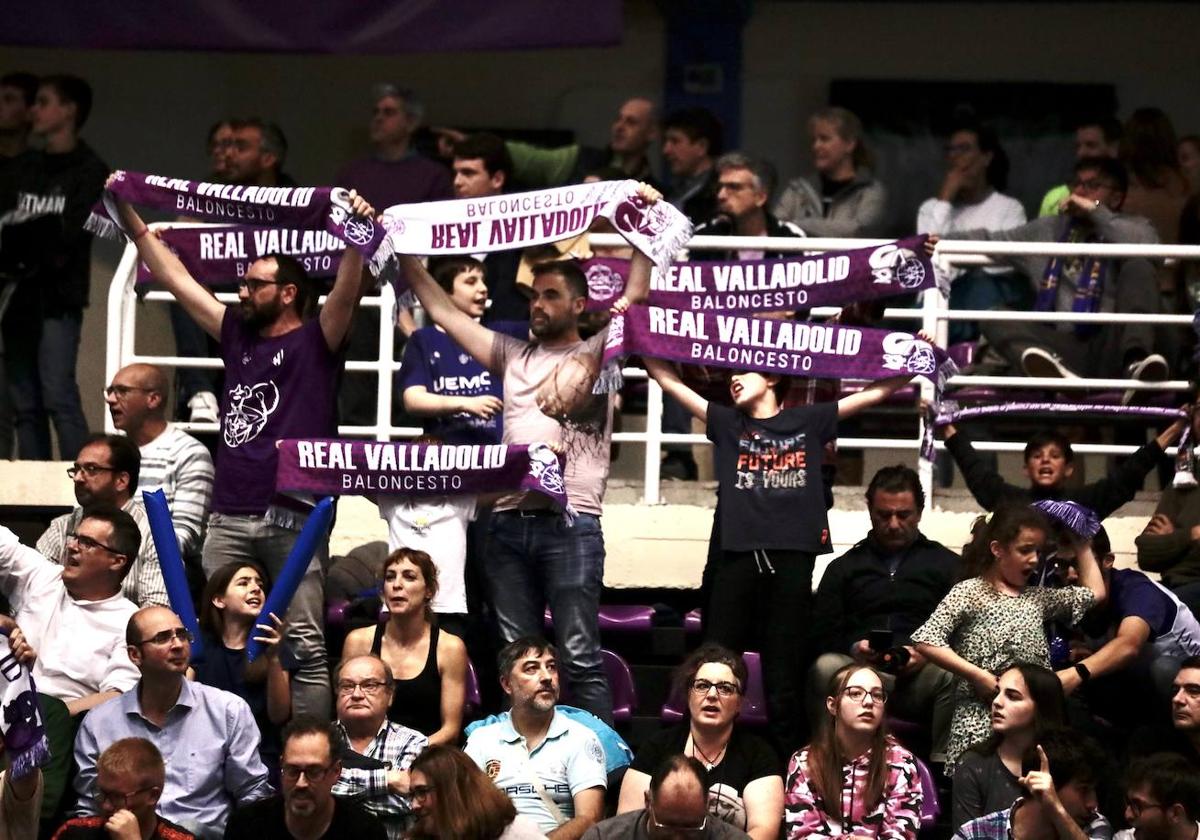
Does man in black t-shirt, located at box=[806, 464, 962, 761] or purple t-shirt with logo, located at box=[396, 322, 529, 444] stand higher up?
purple t-shirt with logo, located at box=[396, 322, 529, 444]

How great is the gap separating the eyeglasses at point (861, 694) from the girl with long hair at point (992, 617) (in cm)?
57

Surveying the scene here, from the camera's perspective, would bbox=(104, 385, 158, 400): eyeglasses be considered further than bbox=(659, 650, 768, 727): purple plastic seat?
Yes

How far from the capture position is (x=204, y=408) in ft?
42.6

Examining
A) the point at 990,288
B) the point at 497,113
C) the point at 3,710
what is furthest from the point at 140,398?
the point at 497,113

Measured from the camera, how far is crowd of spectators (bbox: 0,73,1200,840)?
9930mm

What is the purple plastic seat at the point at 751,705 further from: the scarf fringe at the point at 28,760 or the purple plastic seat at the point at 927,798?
the scarf fringe at the point at 28,760

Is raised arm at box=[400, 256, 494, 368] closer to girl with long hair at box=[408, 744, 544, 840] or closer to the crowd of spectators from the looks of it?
the crowd of spectators

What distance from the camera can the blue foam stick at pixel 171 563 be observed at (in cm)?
1058

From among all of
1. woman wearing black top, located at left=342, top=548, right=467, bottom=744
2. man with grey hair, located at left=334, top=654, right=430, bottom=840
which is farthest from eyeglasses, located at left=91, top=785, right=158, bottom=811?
woman wearing black top, located at left=342, top=548, right=467, bottom=744

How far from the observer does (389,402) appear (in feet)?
40.9

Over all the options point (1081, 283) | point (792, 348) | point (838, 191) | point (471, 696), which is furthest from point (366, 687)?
point (838, 191)

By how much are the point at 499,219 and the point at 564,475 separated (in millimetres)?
1160

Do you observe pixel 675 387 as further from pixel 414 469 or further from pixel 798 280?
pixel 414 469

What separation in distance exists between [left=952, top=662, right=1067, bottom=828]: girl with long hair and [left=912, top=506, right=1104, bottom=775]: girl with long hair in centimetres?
22
